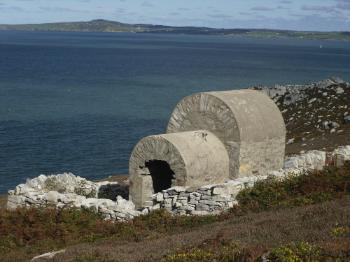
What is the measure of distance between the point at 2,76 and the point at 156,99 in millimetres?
45357

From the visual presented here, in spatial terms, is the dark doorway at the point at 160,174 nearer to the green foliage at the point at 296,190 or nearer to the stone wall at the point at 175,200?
the stone wall at the point at 175,200

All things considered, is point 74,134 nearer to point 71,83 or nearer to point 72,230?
point 72,230

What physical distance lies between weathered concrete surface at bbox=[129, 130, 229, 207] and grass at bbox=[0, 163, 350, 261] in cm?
294

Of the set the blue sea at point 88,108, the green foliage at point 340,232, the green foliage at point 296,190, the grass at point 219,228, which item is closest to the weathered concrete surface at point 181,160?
the green foliage at point 296,190

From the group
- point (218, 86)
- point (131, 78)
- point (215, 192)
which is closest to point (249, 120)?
point (215, 192)

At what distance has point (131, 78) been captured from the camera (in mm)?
121375

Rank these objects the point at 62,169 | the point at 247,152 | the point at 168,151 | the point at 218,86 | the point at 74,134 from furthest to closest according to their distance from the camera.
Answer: the point at 218,86, the point at 74,134, the point at 62,169, the point at 247,152, the point at 168,151

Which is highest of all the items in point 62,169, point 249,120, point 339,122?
point 249,120

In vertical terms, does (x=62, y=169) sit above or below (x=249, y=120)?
below

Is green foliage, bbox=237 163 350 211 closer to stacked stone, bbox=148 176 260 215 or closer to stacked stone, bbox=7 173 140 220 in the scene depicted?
stacked stone, bbox=148 176 260 215

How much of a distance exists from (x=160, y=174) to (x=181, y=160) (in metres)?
2.90

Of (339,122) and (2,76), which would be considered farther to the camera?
(2,76)

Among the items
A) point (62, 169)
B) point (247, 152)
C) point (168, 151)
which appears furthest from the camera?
point (62, 169)

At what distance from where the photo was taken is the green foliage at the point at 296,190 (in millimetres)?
20625
